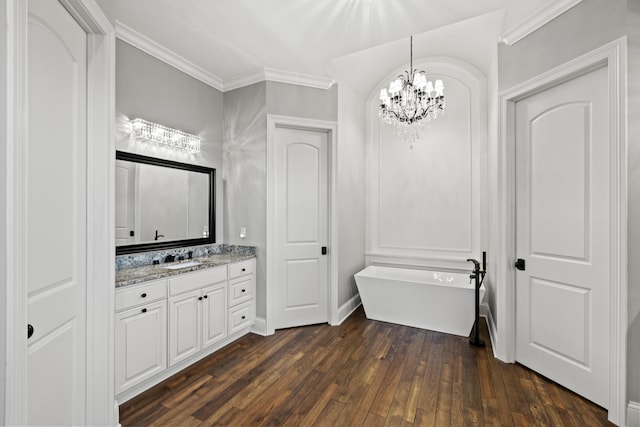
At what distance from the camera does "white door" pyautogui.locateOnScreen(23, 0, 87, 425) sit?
1.24 metres

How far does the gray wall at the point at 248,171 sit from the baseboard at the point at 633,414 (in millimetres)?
2884

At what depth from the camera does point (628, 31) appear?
1.79m

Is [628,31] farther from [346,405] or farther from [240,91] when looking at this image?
[240,91]

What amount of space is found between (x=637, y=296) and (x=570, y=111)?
134 cm

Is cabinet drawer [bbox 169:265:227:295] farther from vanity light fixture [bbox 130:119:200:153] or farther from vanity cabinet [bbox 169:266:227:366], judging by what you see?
vanity light fixture [bbox 130:119:200:153]

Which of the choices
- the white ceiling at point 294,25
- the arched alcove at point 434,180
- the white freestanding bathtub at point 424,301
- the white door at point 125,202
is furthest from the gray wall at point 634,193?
the white door at point 125,202

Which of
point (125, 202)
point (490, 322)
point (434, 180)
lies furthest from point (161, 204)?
point (490, 322)

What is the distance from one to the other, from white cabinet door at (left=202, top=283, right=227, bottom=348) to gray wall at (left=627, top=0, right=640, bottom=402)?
3.02 meters

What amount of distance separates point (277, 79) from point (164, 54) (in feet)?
3.68

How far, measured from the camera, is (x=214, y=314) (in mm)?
2783

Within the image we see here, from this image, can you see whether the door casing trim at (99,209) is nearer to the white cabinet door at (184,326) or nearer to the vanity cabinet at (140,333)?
the vanity cabinet at (140,333)

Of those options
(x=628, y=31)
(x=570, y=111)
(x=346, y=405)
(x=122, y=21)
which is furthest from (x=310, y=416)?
(x=122, y=21)

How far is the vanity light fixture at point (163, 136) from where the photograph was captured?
2625mm

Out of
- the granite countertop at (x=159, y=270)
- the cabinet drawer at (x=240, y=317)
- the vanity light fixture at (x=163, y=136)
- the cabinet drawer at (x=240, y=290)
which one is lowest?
the cabinet drawer at (x=240, y=317)
